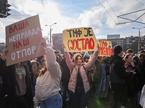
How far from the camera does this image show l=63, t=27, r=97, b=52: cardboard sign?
11.4 m

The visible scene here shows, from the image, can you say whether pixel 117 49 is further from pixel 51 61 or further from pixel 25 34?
pixel 51 61

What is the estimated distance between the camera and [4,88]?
8398 mm

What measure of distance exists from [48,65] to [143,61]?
503cm

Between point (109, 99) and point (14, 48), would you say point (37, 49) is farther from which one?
point (109, 99)

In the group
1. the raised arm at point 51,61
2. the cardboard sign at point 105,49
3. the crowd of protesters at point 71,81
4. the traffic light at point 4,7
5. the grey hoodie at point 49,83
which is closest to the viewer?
the raised arm at point 51,61

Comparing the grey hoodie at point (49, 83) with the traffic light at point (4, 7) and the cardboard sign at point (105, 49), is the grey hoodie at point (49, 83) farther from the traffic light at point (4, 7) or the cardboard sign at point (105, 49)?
the traffic light at point (4, 7)

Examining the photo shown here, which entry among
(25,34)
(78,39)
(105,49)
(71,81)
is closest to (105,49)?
(105,49)

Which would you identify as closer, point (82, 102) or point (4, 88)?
point (4, 88)

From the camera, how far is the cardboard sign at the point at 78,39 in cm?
1145

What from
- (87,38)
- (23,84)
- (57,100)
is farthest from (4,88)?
(87,38)

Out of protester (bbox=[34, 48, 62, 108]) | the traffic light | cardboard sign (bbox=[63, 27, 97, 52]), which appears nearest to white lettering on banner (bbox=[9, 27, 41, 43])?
protester (bbox=[34, 48, 62, 108])

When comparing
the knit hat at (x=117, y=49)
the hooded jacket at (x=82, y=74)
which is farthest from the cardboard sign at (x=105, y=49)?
the hooded jacket at (x=82, y=74)

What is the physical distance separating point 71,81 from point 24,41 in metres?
2.51

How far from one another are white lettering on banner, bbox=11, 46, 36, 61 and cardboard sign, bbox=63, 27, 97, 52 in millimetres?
3385
